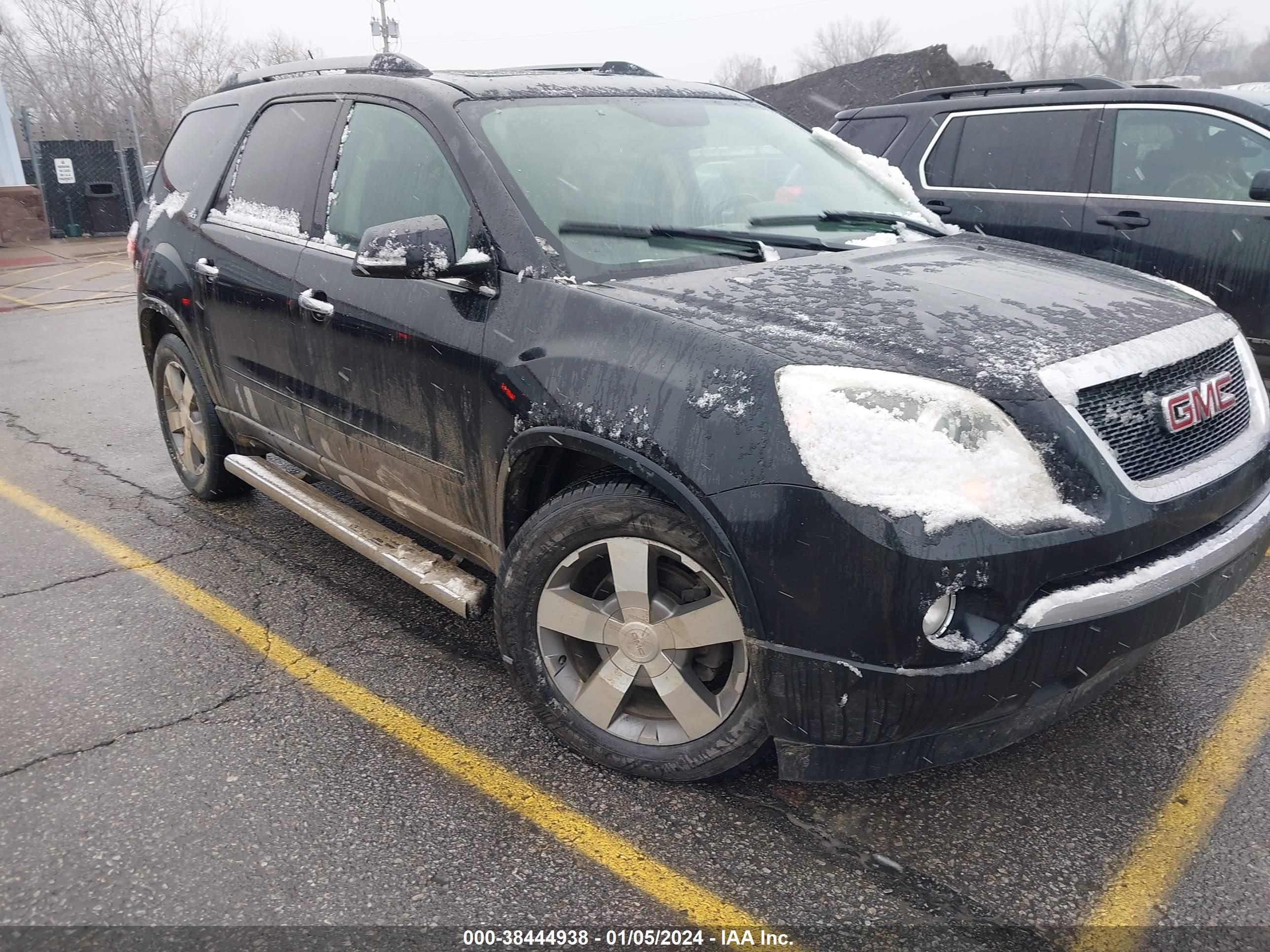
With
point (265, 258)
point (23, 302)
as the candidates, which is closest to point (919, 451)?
point (265, 258)

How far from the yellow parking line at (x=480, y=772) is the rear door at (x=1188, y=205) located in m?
4.36

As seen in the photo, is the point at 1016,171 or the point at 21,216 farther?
the point at 21,216

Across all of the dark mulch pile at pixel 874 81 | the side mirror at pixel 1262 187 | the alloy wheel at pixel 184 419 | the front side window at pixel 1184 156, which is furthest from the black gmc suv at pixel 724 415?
the dark mulch pile at pixel 874 81

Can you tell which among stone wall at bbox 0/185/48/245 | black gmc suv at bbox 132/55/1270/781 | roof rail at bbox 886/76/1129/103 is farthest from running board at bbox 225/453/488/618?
stone wall at bbox 0/185/48/245

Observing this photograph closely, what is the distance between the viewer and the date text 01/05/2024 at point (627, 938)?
6.90ft

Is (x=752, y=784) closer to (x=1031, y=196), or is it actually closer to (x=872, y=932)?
(x=872, y=932)

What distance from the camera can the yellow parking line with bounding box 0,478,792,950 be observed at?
7.29 feet

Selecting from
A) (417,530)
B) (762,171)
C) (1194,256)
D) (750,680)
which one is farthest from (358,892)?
(1194,256)

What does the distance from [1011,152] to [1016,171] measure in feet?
0.45

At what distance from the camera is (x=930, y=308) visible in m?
2.39

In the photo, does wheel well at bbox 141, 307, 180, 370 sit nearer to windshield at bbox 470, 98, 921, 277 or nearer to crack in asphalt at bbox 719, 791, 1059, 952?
windshield at bbox 470, 98, 921, 277

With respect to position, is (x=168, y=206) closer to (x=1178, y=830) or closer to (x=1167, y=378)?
(x=1167, y=378)

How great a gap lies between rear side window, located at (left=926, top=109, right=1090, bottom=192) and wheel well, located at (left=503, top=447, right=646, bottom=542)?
4.34 metres

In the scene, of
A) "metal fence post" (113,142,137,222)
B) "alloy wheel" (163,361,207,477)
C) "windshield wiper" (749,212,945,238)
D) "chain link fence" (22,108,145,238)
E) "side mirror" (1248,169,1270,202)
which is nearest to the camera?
"windshield wiper" (749,212,945,238)
